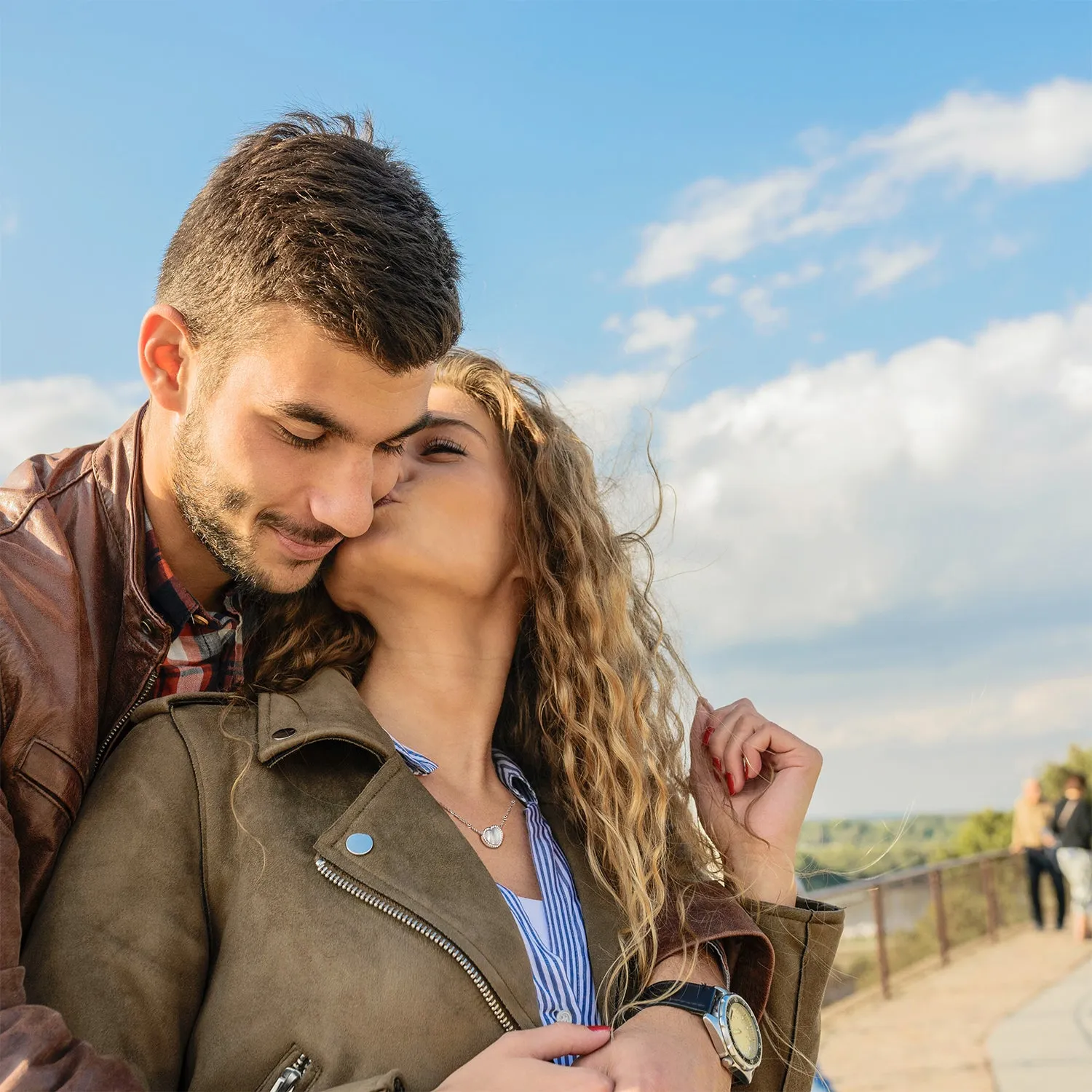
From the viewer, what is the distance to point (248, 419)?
3.12 m

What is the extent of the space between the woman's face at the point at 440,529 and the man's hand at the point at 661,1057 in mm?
1315

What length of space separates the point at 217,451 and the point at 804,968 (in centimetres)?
214

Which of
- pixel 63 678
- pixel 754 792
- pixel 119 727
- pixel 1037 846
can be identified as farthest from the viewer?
pixel 1037 846

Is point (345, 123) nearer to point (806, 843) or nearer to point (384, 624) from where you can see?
point (384, 624)

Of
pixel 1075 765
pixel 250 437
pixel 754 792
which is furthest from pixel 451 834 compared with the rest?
pixel 1075 765

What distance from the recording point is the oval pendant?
10.5 feet

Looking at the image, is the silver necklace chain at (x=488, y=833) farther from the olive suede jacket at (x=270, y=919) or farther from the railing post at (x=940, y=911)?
the railing post at (x=940, y=911)

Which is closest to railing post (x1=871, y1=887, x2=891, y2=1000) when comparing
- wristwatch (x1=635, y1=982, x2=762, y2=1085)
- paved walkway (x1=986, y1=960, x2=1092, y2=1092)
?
paved walkway (x1=986, y1=960, x2=1092, y2=1092)

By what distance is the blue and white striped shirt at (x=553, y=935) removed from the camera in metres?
2.83

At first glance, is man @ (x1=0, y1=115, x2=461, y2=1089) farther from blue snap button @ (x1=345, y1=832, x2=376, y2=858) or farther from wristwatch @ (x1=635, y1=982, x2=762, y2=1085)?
wristwatch @ (x1=635, y1=982, x2=762, y2=1085)

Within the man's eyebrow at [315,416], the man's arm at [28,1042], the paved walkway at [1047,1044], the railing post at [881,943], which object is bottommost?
the paved walkway at [1047,1044]

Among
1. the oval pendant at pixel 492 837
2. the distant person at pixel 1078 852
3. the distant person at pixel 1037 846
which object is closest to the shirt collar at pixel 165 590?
the oval pendant at pixel 492 837

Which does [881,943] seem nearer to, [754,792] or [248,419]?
[754,792]

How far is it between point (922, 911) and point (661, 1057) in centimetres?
1304
